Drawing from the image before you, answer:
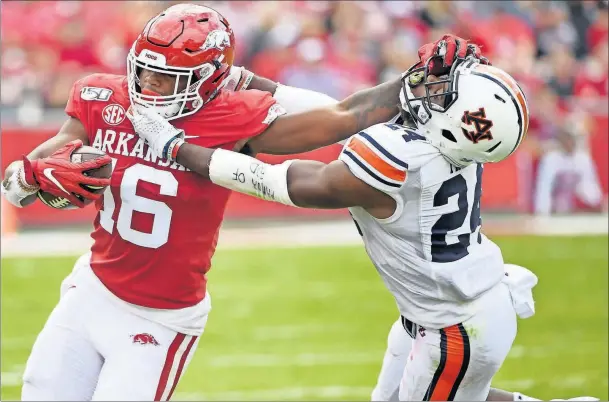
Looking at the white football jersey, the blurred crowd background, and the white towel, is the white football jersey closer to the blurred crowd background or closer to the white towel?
the white towel

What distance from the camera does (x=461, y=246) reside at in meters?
3.99

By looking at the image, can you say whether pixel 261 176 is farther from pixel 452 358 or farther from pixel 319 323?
pixel 319 323

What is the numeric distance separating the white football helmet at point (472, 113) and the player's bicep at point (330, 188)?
0.32 metres

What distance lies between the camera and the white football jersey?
12.3 feet

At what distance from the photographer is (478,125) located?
12.2 ft

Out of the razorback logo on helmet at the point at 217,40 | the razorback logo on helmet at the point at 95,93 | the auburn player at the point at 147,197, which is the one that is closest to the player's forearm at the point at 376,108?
the auburn player at the point at 147,197

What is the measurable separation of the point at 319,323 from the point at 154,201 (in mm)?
4265

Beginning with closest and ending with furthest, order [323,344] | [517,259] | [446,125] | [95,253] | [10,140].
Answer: [446,125]
[95,253]
[323,344]
[517,259]
[10,140]

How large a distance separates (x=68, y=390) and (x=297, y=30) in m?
9.79

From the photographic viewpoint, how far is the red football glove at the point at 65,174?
12.2 feet

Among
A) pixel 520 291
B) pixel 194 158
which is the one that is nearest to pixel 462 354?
pixel 520 291

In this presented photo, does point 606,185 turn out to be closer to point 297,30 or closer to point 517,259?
point 517,259

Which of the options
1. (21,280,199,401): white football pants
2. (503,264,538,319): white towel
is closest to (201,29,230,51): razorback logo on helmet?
(21,280,199,401): white football pants

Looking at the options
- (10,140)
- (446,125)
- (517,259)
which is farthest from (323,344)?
(10,140)
